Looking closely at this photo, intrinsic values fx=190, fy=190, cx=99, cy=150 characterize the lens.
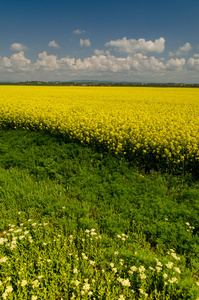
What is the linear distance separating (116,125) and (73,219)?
4.48m

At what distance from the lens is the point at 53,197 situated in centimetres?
423

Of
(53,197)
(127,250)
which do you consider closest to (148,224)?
(127,250)

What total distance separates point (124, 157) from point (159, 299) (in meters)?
4.16

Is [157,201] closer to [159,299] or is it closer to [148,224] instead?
[148,224]

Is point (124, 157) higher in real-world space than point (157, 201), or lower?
higher

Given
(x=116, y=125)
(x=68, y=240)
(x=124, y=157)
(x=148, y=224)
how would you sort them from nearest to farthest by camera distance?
(x=68, y=240) < (x=148, y=224) < (x=124, y=157) < (x=116, y=125)

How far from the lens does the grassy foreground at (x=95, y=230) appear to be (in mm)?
2295

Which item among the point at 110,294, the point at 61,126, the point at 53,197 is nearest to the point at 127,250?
the point at 110,294

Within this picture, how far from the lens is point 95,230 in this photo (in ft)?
11.0


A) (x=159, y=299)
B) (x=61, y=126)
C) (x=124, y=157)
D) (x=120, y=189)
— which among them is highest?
(x=61, y=126)

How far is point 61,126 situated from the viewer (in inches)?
300

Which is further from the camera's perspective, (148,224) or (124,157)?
(124,157)

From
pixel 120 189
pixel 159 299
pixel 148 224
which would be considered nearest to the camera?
pixel 159 299

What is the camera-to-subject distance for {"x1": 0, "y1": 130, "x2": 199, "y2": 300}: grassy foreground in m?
2.29
